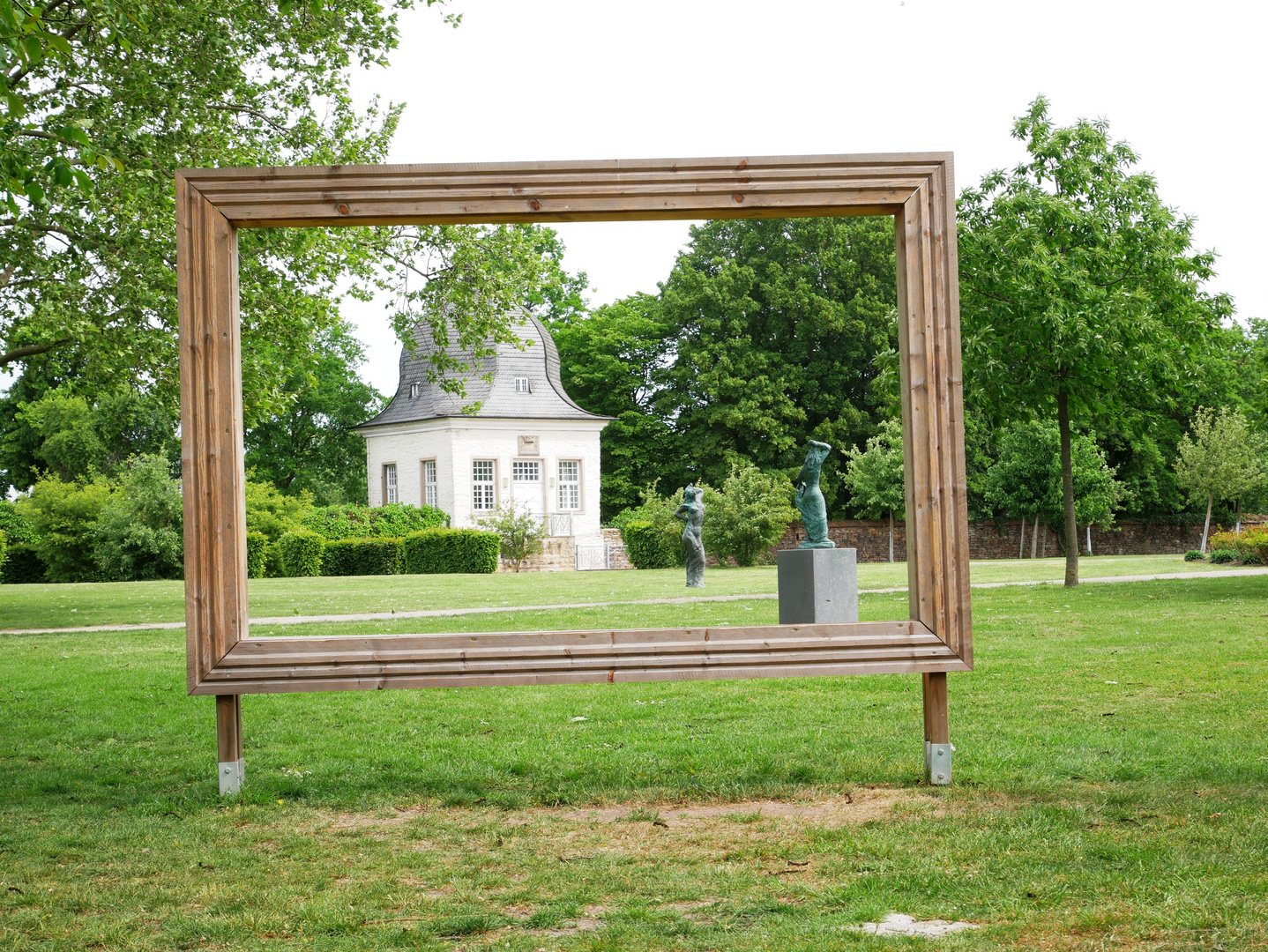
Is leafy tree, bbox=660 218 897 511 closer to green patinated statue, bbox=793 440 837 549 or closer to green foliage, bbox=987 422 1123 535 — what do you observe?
green foliage, bbox=987 422 1123 535

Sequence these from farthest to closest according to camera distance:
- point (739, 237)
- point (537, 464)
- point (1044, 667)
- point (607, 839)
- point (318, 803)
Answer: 1. point (739, 237)
2. point (537, 464)
3. point (1044, 667)
4. point (318, 803)
5. point (607, 839)

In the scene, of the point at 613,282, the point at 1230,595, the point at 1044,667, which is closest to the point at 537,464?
the point at 613,282

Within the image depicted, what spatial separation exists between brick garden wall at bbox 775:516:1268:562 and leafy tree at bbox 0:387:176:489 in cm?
2647

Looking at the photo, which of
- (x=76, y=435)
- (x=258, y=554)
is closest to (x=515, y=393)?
(x=258, y=554)

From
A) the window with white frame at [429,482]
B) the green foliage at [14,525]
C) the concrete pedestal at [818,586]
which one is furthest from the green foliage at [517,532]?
the concrete pedestal at [818,586]

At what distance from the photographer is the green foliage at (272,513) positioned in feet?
105

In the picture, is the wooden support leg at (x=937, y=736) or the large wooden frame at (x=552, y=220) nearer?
the large wooden frame at (x=552, y=220)

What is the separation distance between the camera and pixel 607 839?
4.75m

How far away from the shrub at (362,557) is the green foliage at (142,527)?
14.2ft

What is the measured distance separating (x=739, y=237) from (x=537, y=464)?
38.1 ft

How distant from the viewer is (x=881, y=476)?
37969 millimetres

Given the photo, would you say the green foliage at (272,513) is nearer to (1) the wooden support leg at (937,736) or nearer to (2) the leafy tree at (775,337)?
(2) the leafy tree at (775,337)

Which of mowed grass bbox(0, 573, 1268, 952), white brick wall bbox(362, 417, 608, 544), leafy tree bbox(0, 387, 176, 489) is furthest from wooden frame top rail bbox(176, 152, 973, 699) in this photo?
leafy tree bbox(0, 387, 176, 489)

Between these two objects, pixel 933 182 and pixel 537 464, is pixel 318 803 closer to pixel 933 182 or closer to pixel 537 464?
pixel 933 182
